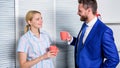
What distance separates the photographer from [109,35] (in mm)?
1804

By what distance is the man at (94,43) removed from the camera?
1802 millimetres

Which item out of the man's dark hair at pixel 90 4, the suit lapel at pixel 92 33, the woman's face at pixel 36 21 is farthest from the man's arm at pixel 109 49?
the woman's face at pixel 36 21

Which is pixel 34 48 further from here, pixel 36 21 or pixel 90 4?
pixel 90 4

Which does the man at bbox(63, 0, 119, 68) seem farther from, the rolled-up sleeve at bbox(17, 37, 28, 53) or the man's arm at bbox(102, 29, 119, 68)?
the rolled-up sleeve at bbox(17, 37, 28, 53)

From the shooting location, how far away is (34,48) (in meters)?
2.05

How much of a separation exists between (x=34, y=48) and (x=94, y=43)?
0.50m

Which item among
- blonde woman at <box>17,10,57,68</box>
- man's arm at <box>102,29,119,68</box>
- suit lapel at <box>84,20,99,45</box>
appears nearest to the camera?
man's arm at <box>102,29,119,68</box>

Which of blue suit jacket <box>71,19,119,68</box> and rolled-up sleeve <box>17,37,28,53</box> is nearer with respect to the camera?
blue suit jacket <box>71,19,119,68</box>

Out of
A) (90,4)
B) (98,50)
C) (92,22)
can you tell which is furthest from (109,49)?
(90,4)

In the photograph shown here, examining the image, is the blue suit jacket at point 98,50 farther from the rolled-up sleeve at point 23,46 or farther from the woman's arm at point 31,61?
the rolled-up sleeve at point 23,46

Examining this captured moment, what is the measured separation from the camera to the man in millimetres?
1802

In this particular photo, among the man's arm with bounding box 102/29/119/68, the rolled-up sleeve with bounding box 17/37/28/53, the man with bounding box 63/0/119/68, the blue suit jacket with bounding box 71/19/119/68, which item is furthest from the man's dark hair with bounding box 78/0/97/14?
the rolled-up sleeve with bounding box 17/37/28/53

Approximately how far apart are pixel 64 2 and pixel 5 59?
82cm

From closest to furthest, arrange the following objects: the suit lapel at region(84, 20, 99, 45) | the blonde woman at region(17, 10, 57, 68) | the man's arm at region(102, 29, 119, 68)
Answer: the man's arm at region(102, 29, 119, 68) < the suit lapel at region(84, 20, 99, 45) < the blonde woman at region(17, 10, 57, 68)
